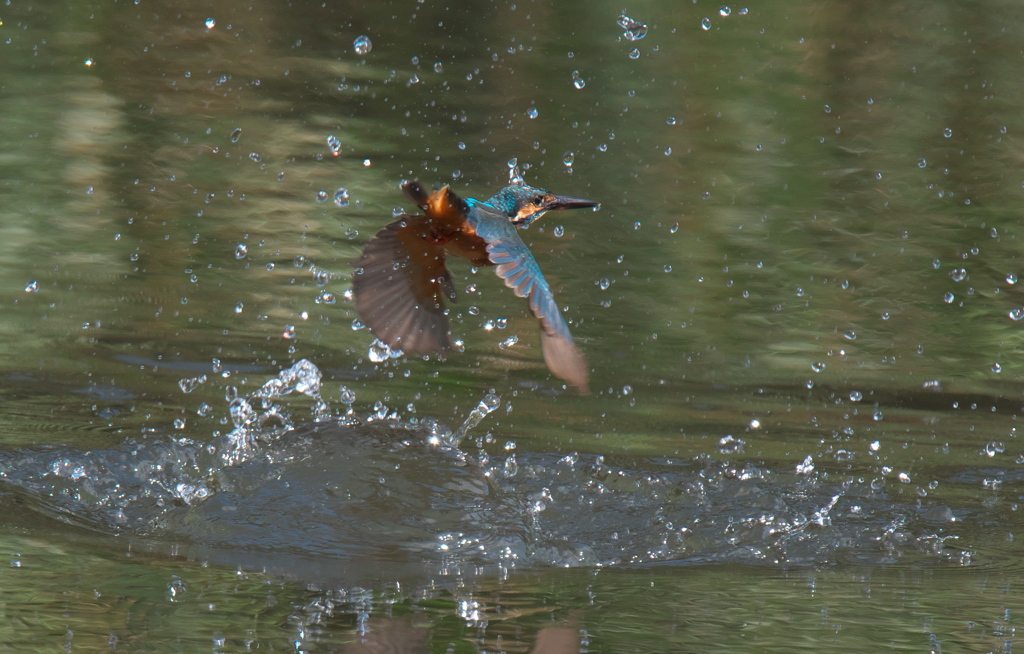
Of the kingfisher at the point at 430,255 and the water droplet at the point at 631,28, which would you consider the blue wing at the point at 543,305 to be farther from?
the water droplet at the point at 631,28

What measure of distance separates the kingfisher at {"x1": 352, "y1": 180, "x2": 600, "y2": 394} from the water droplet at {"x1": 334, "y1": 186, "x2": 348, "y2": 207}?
6.19ft

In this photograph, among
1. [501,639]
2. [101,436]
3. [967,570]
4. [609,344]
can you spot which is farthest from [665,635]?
[609,344]

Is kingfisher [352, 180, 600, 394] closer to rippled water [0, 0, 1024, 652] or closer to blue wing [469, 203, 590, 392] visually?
blue wing [469, 203, 590, 392]

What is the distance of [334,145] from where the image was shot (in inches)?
240

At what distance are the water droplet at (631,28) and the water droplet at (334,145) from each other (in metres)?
2.16

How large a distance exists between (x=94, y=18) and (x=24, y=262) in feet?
11.0

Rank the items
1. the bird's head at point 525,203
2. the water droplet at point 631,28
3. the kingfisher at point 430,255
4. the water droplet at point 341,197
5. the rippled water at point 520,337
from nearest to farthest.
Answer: the rippled water at point 520,337 < the kingfisher at point 430,255 < the bird's head at point 525,203 < the water droplet at point 341,197 < the water droplet at point 631,28

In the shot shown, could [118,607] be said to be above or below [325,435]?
below

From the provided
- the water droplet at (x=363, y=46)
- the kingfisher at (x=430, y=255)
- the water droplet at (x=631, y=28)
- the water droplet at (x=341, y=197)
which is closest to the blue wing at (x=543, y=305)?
the kingfisher at (x=430, y=255)

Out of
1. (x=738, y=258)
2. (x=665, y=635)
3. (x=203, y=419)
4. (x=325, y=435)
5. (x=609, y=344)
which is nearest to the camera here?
(x=665, y=635)

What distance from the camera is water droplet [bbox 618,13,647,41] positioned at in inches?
298

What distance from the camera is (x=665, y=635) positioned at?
2312 mm

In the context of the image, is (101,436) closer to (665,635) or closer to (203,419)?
(203,419)

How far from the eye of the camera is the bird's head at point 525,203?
3.49 metres
